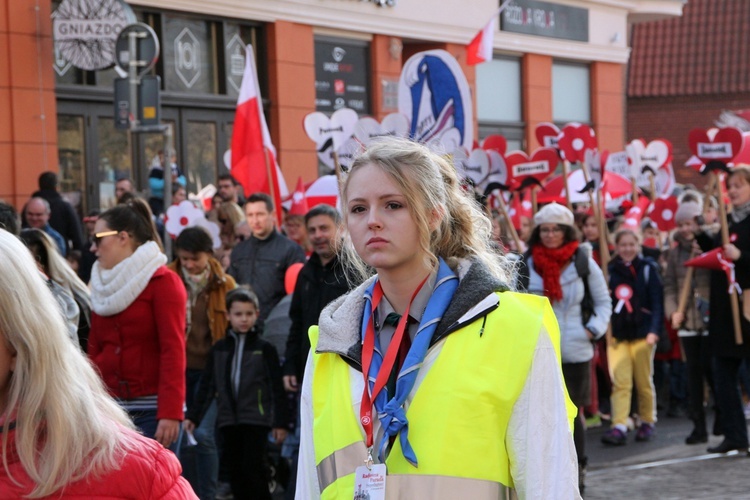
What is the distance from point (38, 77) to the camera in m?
16.7

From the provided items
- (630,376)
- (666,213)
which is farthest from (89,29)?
(630,376)

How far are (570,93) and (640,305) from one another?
53.5ft

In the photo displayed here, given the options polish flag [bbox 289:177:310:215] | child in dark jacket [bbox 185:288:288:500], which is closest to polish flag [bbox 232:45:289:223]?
polish flag [bbox 289:177:310:215]

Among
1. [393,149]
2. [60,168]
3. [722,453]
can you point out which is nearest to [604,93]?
[60,168]

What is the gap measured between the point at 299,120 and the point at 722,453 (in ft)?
37.8

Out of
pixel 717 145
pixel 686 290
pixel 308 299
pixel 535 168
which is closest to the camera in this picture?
pixel 308 299

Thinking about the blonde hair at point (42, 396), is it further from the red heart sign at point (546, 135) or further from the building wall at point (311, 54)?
the building wall at point (311, 54)

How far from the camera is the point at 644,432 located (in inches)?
460

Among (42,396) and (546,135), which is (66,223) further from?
(42,396)

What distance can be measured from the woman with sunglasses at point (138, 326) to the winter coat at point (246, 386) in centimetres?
109

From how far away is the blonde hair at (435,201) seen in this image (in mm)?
3338

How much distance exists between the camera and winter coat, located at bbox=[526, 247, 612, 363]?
948 centimetres

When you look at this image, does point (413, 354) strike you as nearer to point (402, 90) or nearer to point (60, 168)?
point (402, 90)

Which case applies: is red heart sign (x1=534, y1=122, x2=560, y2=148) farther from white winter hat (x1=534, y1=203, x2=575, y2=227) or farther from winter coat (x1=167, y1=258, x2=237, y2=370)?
winter coat (x1=167, y1=258, x2=237, y2=370)
